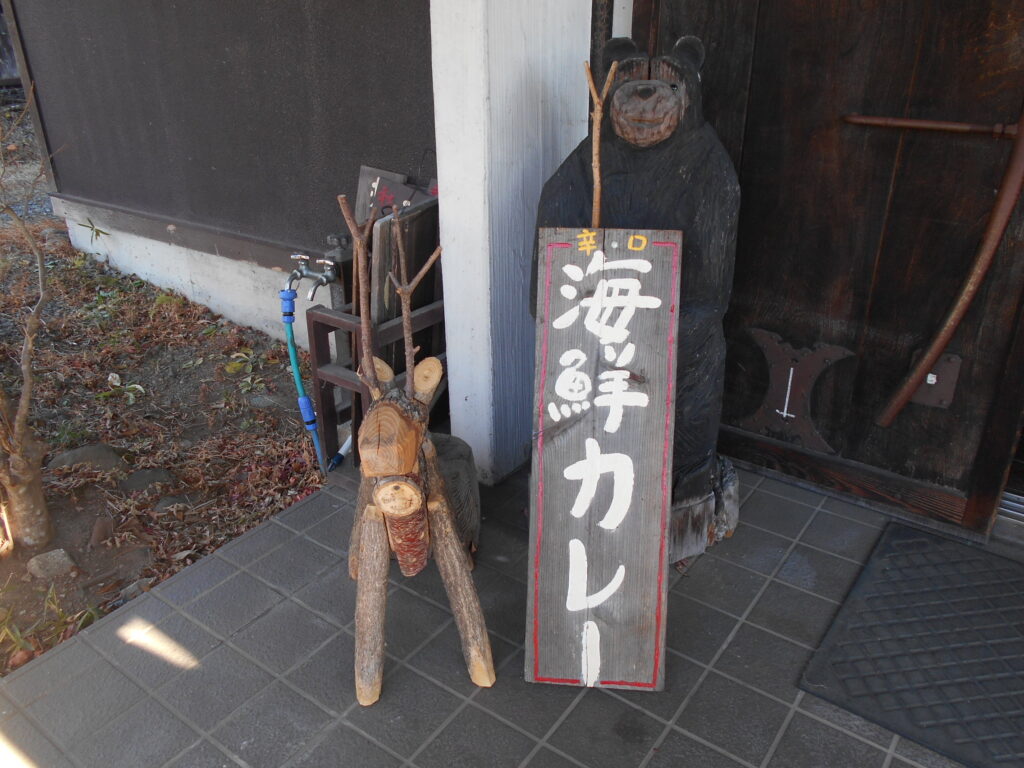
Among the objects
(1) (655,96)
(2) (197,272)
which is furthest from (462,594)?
(2) (197,272)

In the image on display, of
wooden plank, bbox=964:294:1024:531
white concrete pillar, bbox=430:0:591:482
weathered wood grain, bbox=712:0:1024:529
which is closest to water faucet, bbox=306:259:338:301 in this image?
white concrete pillar, bbox=430:0:591:482

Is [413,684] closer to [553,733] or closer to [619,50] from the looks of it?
[553,733]

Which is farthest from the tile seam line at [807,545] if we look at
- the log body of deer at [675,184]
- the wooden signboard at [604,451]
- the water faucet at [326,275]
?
the water faucet at [326,275]

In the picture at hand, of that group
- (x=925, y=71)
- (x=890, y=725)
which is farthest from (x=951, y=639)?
(x=925, y=71)

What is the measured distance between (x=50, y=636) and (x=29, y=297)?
15.8 feet

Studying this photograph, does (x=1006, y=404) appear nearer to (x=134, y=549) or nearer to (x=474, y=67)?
(x=474, y=67)

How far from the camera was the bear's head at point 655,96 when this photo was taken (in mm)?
3004

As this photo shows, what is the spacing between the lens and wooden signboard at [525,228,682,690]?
289cm

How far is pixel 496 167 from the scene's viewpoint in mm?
3662

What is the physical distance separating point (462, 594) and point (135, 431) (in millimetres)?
3210

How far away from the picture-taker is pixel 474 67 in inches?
137

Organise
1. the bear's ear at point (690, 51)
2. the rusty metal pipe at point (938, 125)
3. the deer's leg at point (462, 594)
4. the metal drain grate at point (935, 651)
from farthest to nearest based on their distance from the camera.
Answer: the rusty metal pipe at point (938, 125) → the bear's ear at point (690, 51) → the deer's leg at point (462, 594) → the metal drain grate at point (935, 651)

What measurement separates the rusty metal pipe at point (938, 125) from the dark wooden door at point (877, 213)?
0.04m

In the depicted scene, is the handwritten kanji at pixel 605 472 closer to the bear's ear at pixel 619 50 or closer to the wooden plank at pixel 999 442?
the bear's ear at pixel 619 50
